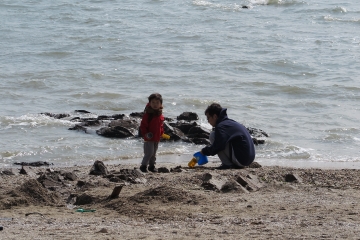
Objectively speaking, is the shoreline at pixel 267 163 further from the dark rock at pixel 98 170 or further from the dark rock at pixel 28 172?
the dark rock at pixel 98 170

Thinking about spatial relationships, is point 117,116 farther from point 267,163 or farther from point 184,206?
point 184,206

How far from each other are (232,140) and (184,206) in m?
2.74

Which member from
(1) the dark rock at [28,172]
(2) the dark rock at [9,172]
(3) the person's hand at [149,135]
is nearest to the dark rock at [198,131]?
(3) the person's hand at [149,135]

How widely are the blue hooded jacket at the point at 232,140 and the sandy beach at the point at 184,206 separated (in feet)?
1.19

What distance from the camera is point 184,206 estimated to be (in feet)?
24.0

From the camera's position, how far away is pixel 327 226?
6.36 metres

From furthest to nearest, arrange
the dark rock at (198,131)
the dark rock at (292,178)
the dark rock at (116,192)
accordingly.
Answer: the dark rock at (198,131) → the dark rock at (292,178) → the dark rock at (116,192)

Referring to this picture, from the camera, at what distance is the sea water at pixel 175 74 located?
44.4 ft

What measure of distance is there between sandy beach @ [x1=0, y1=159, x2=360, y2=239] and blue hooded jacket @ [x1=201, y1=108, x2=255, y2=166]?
36cm

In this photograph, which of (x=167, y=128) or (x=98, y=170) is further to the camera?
(x=167, y=128)

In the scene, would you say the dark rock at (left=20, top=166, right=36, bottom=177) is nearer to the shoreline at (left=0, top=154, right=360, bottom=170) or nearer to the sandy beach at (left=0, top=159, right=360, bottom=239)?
the sandy beach at (left=0, top=159, right=360, bottom=239)

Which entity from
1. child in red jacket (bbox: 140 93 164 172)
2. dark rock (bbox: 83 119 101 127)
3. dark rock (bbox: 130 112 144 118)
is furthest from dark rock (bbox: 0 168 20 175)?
dark rock (bbox: 130 112 144 118)

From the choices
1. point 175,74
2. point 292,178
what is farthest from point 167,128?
point 175,74

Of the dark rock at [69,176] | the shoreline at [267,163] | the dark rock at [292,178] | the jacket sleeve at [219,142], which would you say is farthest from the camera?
the shoreline at [267,163]
